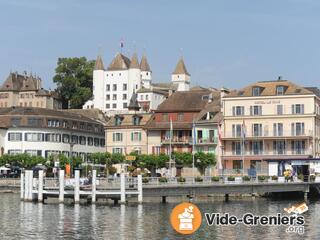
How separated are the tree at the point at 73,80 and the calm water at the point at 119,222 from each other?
111 metres

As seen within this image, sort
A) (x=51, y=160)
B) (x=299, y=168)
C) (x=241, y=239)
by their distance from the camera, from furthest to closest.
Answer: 1. (x=51, y=160)
2. (x=299, y=168)
3. (x=241, y=239)

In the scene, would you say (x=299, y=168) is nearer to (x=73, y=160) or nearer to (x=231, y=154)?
(x=231, y=154)

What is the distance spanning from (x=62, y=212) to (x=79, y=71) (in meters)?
130

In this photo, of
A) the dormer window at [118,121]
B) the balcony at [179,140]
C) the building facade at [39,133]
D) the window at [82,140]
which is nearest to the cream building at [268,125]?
the balcony at [179,140]

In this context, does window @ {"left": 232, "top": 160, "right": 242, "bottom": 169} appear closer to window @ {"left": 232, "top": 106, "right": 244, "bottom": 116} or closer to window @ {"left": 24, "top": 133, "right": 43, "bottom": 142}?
window @ {"left": 232, "top": 106, "right": 244, "bottom": 116}

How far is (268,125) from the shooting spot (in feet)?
336

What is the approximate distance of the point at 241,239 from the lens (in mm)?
44688

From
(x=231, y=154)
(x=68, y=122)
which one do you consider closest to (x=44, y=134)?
(x=68, y=122)

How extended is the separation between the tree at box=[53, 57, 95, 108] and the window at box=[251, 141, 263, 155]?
86.9 metres

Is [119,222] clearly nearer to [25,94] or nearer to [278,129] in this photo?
[278,129]

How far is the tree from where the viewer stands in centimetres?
18312

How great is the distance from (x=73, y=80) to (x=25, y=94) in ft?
49.6

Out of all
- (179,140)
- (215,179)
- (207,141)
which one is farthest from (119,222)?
(179,140)

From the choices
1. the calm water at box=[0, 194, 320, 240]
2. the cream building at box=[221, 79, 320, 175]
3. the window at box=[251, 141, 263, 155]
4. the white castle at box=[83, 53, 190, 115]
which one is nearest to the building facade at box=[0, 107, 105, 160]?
the cream building at box=[221, 79, 320, 175]
